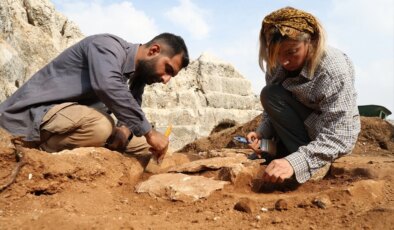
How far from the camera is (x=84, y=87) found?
2.66 m

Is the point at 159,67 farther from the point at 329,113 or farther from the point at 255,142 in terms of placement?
the point at 329,113

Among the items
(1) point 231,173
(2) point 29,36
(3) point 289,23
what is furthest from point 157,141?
(2) point 29,36

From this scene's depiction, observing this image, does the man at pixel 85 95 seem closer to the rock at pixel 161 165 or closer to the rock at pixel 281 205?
the rock at pixel 161 165

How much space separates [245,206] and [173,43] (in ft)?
4.48

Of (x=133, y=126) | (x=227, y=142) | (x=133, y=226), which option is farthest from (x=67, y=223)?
(x=227, y=142)

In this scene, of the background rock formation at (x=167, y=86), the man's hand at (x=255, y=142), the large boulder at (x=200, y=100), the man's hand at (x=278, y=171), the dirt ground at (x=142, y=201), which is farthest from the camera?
the large boulder at (x=200, y=100)

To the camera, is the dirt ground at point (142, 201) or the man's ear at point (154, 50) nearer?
the dirt ground at point (142, 201)

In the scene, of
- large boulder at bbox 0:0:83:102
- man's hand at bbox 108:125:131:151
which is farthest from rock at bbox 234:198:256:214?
large boulder at bbox 0:0:83:102

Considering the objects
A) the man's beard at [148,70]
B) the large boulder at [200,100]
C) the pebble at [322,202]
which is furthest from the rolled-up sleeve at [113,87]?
the large boulder at [200,100]

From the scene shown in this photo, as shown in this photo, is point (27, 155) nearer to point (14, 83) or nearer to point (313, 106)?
point (313, 106)

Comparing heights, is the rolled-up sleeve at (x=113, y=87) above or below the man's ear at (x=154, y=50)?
below

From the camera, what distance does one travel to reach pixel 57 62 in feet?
9.05

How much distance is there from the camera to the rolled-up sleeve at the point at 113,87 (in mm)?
2408

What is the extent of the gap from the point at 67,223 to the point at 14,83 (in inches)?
208
